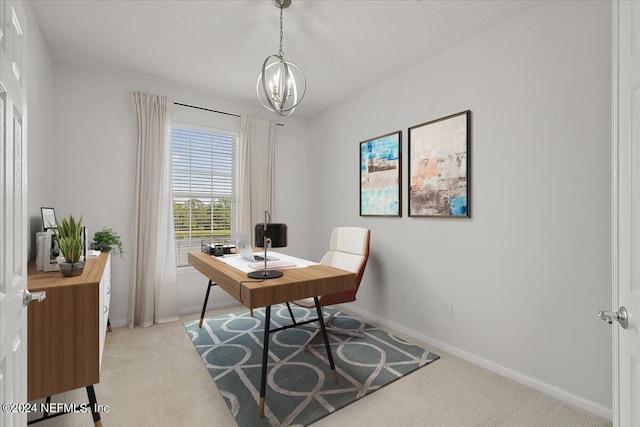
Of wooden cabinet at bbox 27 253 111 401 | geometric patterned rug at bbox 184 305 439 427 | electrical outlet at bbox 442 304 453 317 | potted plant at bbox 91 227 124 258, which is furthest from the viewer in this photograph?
potted plant at bbox 91 227 124 258

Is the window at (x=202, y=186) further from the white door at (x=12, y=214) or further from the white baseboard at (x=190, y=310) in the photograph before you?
the white door at (x=12, y=214)

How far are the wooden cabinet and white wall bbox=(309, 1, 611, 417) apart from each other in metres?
2.51

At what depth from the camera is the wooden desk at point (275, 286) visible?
5.40 feet

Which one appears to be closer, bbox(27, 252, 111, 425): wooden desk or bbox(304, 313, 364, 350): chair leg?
bbox(27, 252, 111, 425): wooden desk

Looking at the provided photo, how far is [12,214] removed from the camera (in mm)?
917

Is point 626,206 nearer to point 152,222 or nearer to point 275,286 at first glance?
point 275,286

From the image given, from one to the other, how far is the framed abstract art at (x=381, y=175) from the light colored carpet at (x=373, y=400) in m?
1.54

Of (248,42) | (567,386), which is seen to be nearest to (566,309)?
(567,386)

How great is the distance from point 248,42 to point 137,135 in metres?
1.62

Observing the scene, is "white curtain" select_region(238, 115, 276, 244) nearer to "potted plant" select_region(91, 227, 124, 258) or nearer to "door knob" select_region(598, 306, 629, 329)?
"potted plant" select_region(91, 227, 124, 258)

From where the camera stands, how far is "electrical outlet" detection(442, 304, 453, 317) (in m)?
2.59

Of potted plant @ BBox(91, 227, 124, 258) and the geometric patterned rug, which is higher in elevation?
potted plant @ BBox(91, 227, 124, 258)

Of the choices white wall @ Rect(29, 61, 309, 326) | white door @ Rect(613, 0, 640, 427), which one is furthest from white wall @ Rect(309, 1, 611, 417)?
white wall @ Rect(29, 61, 309, 326)

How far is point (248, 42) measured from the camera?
8.46ft
